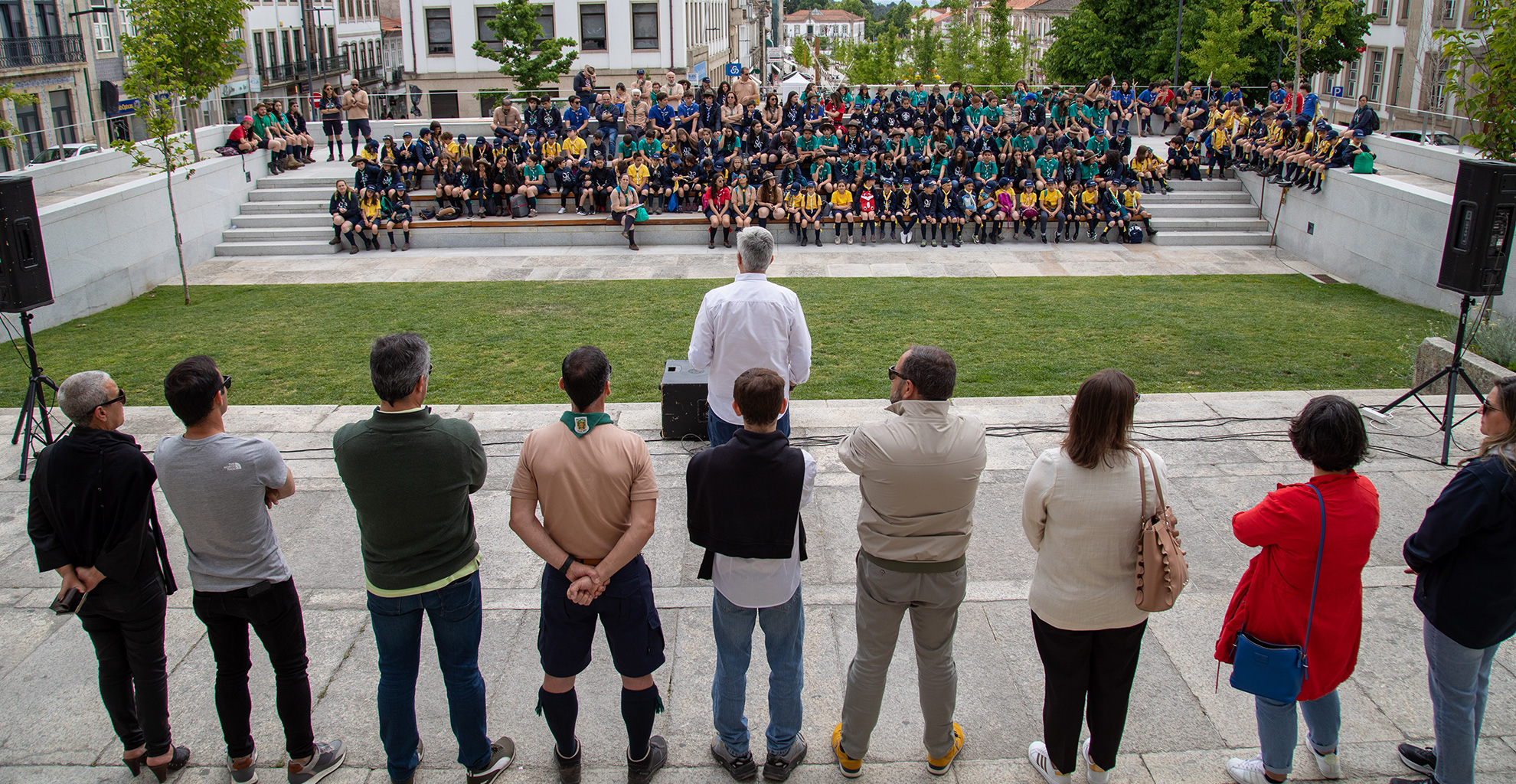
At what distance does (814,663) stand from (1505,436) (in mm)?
2752

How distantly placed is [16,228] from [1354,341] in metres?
11.9

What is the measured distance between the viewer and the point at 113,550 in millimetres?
3561

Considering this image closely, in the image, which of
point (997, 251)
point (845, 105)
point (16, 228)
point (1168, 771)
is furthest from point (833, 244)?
point (1168, 771)

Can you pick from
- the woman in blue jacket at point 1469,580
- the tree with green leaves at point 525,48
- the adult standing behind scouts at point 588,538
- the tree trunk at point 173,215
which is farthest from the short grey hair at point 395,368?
the tree with green leaves at point 525,48

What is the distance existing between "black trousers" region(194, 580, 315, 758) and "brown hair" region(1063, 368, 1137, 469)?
2914mm

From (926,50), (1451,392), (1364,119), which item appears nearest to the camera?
(1451,392)

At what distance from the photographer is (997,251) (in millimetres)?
15602

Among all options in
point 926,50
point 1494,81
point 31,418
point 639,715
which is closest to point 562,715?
point 639,715

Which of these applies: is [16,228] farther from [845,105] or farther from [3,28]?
[3,28]

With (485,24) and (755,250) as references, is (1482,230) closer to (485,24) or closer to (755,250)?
(755,250)

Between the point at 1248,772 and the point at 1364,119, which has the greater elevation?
the point at 1364,119

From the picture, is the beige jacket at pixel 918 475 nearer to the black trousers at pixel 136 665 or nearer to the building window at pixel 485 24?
the black trousers at pixel 136 665

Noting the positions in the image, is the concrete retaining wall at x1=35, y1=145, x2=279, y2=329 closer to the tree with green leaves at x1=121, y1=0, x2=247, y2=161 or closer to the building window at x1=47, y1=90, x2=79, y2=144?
the tree with green leaves at x1=121, y1=0, x2=247, y2=161

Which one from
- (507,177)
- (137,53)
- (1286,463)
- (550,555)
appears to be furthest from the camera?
(507,177)
